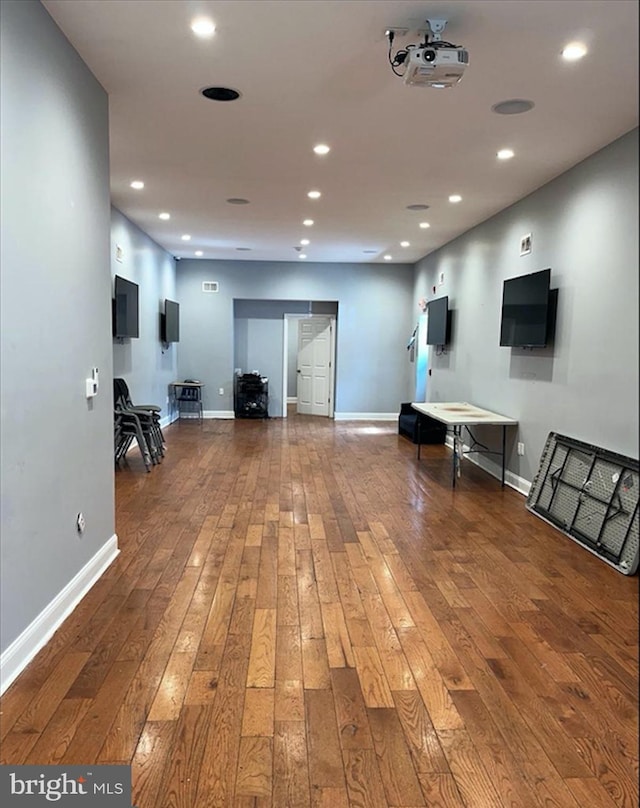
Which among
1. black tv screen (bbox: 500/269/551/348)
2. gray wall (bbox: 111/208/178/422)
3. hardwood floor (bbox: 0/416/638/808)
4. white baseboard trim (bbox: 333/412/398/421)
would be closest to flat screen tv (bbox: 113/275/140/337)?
gray wall (bbox: 111/208/178/422)

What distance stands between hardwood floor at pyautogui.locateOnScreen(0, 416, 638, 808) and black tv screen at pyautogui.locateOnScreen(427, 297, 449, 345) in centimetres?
386

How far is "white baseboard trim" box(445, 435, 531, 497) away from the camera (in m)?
5.32

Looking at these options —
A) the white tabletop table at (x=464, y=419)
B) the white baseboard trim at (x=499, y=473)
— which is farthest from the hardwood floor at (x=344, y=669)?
the white tabletop table at (x=464, y=419)

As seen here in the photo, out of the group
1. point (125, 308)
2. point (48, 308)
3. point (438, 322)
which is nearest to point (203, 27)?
point (48, 308)

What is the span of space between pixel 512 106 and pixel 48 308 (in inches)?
109

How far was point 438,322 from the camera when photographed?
26.6 feet

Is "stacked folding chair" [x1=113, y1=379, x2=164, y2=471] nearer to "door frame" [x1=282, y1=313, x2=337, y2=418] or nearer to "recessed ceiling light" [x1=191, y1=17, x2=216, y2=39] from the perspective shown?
"recessed ceiling light" [x1=191, y1=17, x2=216, y2=39]

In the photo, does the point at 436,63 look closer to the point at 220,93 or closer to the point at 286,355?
the point at 220,93

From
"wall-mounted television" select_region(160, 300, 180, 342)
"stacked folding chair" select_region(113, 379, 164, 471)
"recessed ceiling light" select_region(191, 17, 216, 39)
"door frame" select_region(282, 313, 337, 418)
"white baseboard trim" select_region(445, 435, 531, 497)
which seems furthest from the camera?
"door frame" select_region(282, 313, 337, 418)

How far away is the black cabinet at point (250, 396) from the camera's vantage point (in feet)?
33.7

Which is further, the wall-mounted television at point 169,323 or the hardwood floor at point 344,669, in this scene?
the wall-mounted television at point 169,323

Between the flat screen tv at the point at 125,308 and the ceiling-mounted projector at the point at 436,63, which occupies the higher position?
the ceiling-mounted projector at the point at 436,63

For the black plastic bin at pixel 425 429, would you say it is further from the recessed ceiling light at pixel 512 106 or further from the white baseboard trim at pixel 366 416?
the recessed ceiling light at pixel 512 106

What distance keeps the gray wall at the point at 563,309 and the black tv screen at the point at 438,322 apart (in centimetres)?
18
